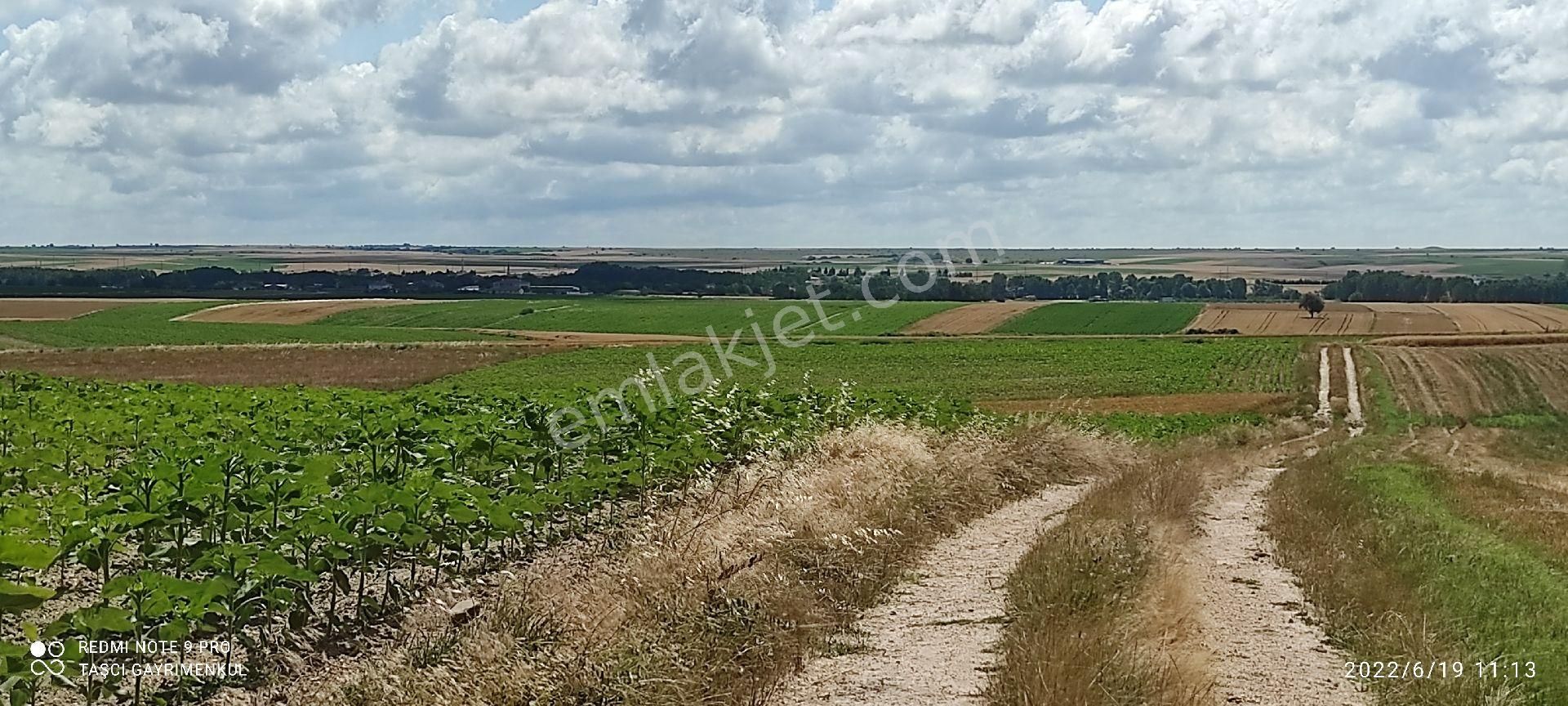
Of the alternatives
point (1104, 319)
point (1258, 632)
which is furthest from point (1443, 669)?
point (1104, 319)

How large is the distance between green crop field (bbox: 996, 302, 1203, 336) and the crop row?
3159 inches

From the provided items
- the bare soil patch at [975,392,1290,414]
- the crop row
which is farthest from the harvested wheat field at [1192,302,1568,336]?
the crop row

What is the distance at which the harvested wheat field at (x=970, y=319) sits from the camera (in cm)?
9356

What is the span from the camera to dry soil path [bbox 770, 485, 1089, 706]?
7777mm

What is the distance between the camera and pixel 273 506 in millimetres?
8836

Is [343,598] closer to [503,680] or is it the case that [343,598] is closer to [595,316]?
[503,680]

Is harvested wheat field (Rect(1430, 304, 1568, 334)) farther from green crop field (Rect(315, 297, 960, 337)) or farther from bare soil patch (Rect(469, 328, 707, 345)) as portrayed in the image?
bare soil patch (Rect(469, 328, 707, 345))

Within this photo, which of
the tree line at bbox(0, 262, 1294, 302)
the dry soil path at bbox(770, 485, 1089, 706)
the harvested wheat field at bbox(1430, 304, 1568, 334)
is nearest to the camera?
the dry soil path at bbox(770, 485, 1089, 706)

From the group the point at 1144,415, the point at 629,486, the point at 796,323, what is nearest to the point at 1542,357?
the point at 1144,415

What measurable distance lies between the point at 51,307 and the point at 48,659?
113m

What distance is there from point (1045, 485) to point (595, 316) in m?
91.9

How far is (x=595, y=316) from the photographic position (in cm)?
10875

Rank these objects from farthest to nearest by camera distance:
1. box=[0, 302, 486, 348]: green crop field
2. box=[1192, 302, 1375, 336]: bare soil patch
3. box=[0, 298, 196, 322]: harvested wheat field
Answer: box=[0, 298, 196, 322]: harvested wheat field
box=[1192, 302, 1375, 336]: bare soil patch
box=[0, 302, 486, 348]: green crop field

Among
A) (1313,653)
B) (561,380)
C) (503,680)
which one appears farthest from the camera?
(561,380)
